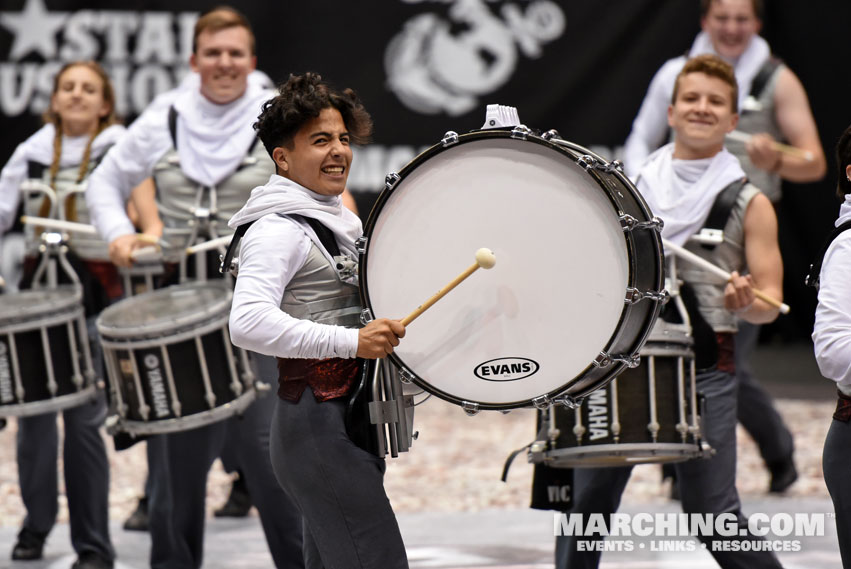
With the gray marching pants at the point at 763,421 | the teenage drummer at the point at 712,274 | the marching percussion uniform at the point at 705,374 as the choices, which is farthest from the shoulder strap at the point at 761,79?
the marching percussion uniform at the point at 705,374

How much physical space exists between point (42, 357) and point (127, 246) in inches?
17.4

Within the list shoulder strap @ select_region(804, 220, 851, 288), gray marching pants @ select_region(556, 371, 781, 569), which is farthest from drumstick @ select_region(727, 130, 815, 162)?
shoulder strap @ select_region(804, 220, 851, 288)

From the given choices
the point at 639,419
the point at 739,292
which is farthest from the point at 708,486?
the point at 739,292

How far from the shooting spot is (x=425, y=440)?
21.1 ft

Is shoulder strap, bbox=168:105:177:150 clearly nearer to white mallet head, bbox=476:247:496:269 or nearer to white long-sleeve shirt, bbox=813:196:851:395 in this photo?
white mallet head, bbox=476:247:496:269

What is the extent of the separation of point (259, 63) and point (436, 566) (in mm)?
3480

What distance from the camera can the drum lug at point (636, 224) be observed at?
9.11ft

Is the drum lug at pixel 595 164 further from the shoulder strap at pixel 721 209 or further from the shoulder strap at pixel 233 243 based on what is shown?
the shoulder strap at pixel 721 209

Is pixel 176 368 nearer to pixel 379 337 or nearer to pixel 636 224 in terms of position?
pixel 379 337

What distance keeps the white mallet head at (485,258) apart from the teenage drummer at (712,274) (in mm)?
986

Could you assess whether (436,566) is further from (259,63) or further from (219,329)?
(259,63)

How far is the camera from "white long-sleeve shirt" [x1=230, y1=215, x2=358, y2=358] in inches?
105
